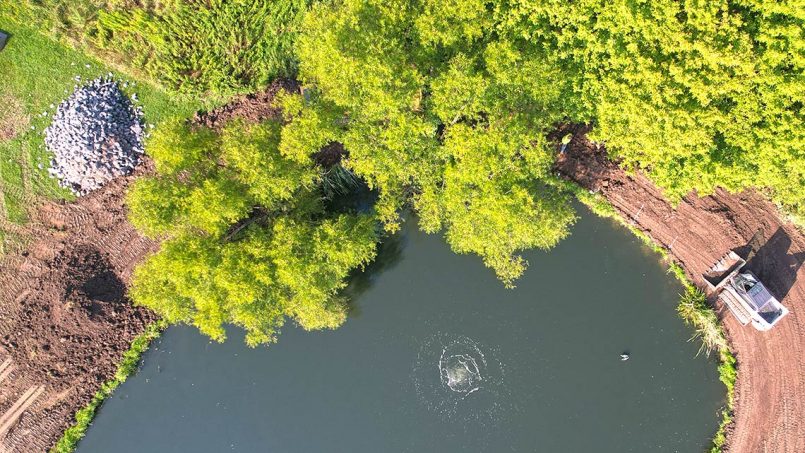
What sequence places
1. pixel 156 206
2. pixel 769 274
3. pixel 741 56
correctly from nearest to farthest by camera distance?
pixel 741 56 → pixel 156 206 → pixel 769 274

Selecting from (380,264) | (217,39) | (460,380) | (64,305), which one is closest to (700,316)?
(460,380)

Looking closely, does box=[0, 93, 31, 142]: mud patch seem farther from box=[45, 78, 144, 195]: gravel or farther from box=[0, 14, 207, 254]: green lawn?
box=[45, 78, 144, 195]: gravel

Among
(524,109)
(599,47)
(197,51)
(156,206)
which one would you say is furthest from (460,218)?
(197,51)

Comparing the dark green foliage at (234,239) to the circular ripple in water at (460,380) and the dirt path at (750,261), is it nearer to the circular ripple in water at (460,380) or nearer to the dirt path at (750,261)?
the circular ripple in water at (460,380)

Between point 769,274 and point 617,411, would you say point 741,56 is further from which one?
point 617,411

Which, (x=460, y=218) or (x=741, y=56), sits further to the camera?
(x=460, y=218)

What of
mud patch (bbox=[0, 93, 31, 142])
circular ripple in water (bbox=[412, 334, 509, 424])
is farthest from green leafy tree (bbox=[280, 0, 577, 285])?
mud patch (bbox=[0, 93, 31, 142])

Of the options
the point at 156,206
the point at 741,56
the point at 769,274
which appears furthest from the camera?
the point at 769,274

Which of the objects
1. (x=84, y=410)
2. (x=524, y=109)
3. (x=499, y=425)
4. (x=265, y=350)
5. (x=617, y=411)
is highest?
(x=524, y=109)
